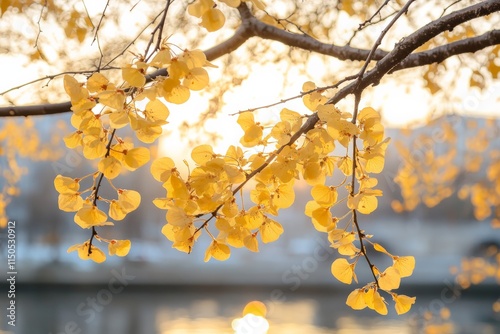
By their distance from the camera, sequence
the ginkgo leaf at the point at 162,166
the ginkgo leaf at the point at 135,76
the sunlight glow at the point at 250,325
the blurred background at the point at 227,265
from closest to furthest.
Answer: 1. the ginkgo leaf at the point at 135,76
2. the ginkgo leaf at the point at 162,166
3. the sunlight glow at the point at 250,325
4. the blurred background at the point at 227,265

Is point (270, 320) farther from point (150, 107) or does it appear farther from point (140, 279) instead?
point (150, 107)

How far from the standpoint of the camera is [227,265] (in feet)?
42.3

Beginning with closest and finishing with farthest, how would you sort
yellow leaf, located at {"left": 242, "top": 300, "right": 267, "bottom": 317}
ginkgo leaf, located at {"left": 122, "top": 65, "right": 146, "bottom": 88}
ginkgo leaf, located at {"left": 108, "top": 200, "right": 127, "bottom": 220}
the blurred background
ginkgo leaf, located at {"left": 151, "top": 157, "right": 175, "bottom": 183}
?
ginkgo leaf, located at {"left": 122, "top": 65, "right": 146, "bottom": 88} → ginkgo leaf, located at {"left": 151, "top": 157, "right": 175, "bottom": 183} → ginkgo leaf, located at {"left": 108, "top": 200, "right": 127, "bottom": 220} → yellow leaf, located at {"left": 242, "top": 300, "right": 267, "bottom": 317} → the blurred background

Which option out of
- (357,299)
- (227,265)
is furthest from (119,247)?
(227,265)

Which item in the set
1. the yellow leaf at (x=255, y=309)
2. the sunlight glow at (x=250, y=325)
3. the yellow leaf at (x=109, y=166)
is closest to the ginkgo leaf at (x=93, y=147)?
the yellow leaf at (x=109, y=166)

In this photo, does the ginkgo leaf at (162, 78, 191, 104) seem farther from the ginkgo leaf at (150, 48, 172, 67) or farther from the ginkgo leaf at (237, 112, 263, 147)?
the ginkgo leaf at (237, 112, 263, 147)

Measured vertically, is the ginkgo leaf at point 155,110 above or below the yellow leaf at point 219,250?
above

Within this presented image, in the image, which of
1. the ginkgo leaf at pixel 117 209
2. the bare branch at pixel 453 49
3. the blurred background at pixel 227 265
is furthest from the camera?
the blurred background at pixel 227 265

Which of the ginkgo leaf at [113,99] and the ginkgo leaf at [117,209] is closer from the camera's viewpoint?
the ginkgo leaf at [113,99]

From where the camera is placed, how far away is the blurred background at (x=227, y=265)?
1066 cm

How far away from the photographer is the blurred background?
35.0 feet

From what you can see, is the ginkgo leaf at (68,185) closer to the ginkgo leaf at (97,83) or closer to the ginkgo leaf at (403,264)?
the ginkgo leaf at (97,83)

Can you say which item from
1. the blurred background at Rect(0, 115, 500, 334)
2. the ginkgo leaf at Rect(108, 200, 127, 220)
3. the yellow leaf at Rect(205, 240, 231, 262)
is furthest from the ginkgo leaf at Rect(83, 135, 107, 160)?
the blurred background at Rect(0, 115, 500, 334)

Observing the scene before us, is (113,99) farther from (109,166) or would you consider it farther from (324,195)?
(324,195)
